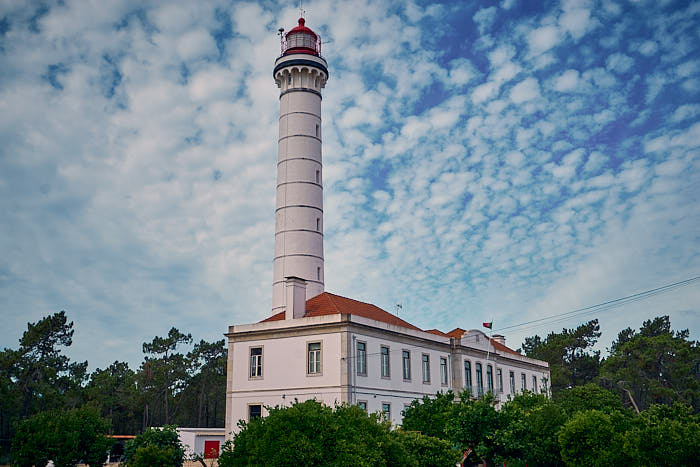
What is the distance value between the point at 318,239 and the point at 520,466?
1759 centimetres

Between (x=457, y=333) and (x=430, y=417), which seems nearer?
(x=430, y=417)

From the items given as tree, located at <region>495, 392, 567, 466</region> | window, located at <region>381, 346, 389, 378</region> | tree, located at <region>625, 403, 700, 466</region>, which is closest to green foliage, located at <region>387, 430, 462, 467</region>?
tree, located at <region>495, 392, 567, 466</region>

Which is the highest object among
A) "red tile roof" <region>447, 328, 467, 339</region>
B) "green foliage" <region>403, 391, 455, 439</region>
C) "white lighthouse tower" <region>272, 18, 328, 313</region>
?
"white lighthouse tower" <region>272, 18, 328, 313</region>

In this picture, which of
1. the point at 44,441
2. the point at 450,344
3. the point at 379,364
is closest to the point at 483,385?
the point at 450,344

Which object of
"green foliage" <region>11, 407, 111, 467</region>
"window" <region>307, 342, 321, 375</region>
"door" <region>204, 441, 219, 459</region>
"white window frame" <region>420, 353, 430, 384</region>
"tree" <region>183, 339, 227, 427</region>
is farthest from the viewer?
"tree" <region>183, 339, 227, 427</region>

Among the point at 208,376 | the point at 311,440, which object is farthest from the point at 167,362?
the point at 311,440

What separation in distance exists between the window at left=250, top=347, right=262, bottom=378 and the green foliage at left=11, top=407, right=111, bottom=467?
7325 mm

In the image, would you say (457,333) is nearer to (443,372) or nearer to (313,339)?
(443,372)

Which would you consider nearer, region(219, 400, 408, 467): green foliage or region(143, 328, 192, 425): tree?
region(219, 400, 408, 467): green foliage

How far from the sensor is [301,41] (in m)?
43.8

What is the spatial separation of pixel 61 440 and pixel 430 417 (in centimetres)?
1470

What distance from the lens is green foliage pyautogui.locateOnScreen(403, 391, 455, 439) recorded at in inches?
941

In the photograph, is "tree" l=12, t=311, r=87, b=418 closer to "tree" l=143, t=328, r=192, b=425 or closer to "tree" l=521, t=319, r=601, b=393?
"tree" l=143, t=328, r=192, b=425

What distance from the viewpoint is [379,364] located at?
105ft
